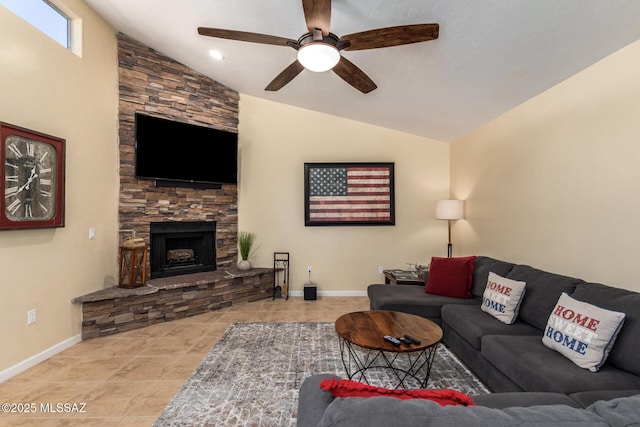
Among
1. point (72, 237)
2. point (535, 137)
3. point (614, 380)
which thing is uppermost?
point (535, 137)

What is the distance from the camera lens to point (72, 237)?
3.22 m

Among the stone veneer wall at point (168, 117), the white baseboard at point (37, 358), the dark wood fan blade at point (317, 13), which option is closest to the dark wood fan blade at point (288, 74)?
the dark wood fan blade at point (317, 13)

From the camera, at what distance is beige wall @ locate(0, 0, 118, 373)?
8.43 feet

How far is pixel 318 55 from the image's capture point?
212 centimetres

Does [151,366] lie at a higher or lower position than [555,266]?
lower

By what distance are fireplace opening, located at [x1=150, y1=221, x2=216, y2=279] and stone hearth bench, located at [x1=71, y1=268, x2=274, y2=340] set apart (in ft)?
0.51

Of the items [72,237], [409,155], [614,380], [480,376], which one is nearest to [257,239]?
[72,237]

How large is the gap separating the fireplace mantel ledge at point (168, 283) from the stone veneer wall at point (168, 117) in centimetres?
41

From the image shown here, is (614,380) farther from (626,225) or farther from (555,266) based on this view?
(555,266)

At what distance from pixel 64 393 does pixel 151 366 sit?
0.59 m

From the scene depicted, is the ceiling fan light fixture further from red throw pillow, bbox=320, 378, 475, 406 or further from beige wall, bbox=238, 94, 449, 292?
beige wall, bbox=238, 94, 449, 292

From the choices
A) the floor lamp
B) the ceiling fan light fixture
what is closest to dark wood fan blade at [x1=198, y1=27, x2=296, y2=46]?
the ceiling fan light fixture

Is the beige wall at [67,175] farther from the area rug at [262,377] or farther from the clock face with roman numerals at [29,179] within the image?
the area rug at [262,377]

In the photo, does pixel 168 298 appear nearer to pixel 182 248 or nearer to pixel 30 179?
pixel 182 248
